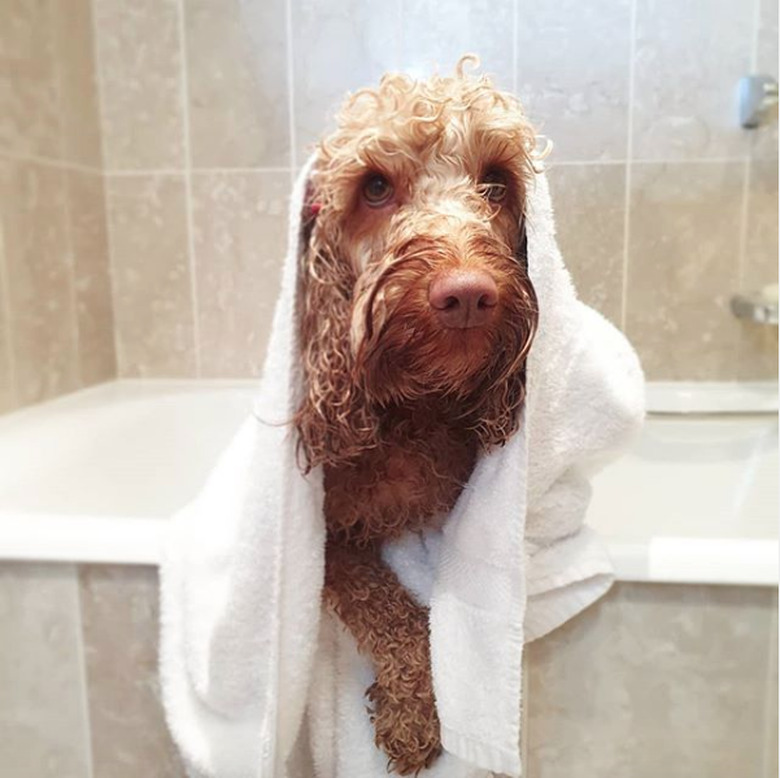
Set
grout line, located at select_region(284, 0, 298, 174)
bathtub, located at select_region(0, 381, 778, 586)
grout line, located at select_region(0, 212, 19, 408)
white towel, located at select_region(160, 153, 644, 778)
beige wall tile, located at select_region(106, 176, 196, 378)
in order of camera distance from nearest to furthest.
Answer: white towel, located at select_region(160, 153, 644, 778)
bathtub, located at select_region(0, 381, 778, 586)
grout line, located at select_region(0, 212, 19, 408)
grout line, located at select_region(284, 0, 298, 174)
beige wall tile, located at select_region(106, 176, 196, 378)

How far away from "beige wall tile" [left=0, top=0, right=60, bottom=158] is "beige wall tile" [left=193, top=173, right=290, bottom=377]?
0.32 meters

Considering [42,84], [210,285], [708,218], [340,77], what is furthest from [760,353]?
[42,84]

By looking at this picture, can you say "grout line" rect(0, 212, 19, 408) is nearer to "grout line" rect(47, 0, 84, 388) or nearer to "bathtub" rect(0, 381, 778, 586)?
"bathtub" rect(0, 381, 778, 586)

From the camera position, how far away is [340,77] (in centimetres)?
150

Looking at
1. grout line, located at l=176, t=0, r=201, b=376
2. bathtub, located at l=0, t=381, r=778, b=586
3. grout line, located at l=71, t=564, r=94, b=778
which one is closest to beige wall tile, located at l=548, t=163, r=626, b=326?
bathtub, located at l=0, t=381, r=778, b=586

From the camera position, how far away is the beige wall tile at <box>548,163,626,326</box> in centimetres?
136

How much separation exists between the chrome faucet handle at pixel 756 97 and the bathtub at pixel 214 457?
567mm

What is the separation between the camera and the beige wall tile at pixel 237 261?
159 centimetres

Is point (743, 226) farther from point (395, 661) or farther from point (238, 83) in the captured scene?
point (395, 661)

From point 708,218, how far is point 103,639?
1.39m

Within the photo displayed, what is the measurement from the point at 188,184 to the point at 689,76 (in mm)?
1109

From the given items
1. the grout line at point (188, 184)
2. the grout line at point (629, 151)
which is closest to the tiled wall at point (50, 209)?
the grout line at point (188, 184)

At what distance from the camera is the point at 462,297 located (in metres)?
0.53

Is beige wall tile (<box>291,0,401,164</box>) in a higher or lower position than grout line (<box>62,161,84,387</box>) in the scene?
higher
